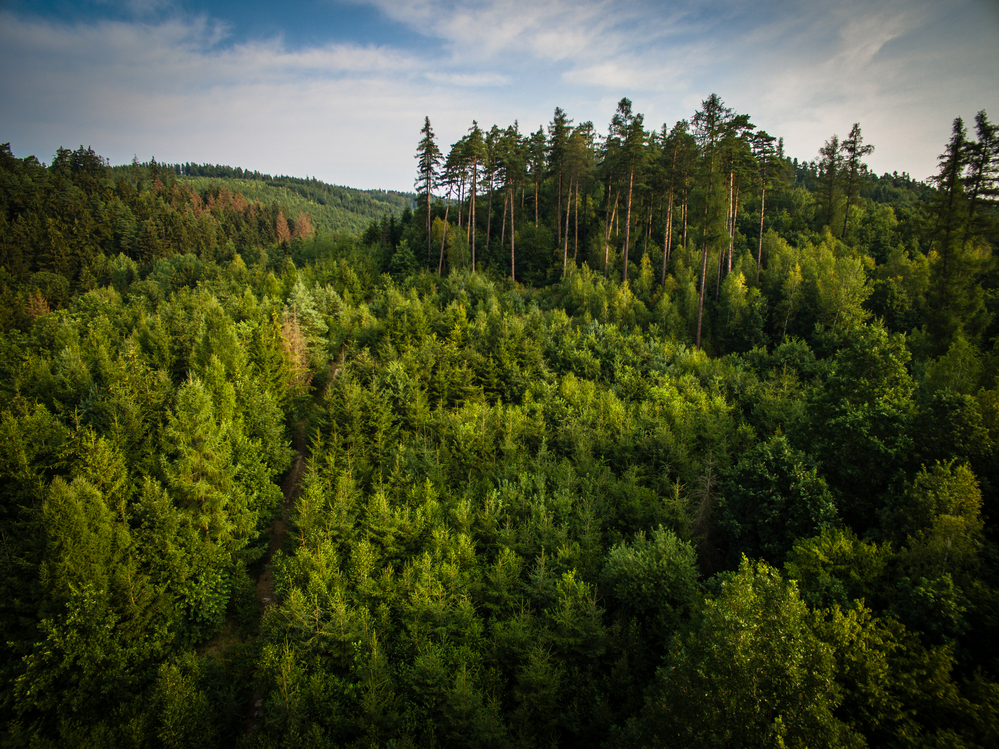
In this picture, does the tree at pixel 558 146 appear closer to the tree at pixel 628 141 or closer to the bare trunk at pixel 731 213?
the tree at pixel 628 141

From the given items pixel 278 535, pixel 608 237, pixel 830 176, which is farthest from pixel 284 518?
pixel 830 176

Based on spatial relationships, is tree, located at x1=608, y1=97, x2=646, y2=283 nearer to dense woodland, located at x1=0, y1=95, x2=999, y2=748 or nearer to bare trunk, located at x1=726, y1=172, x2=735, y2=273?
dense woodland, located at x1=0, y1=95, x2=999, y2=748

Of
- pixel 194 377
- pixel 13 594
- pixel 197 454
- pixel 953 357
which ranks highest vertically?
pixel 953 357

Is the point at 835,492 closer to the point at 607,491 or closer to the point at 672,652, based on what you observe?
the point at 607,491

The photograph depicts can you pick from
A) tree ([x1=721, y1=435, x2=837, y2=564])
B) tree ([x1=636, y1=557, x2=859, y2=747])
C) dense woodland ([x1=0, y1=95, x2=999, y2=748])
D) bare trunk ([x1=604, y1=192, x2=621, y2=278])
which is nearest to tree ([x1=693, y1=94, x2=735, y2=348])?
dense woodland ([x1=0, y1=95, x2=999, y2=748])

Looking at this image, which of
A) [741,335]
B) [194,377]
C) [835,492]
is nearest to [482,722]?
[835,492]

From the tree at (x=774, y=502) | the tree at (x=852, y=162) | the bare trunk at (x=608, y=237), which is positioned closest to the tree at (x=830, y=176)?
the tree at (x=852, y=162)

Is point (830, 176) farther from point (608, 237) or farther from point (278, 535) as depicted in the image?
point (278, 535)
